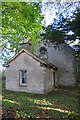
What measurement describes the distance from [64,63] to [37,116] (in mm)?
10938

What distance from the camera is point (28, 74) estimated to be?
384 inches

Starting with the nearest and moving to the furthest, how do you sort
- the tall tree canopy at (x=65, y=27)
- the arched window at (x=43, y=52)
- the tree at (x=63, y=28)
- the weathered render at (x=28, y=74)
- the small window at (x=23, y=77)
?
the tall tree canopy at (x=65, y=27) → the tree at (x=63, y=28) → the weathered render at (x=28, y=74) → the small window at (x=23, y=77) → the arched window at (x=43, y=52)

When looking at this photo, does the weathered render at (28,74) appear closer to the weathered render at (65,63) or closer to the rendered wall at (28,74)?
the rendered wall at (28,74)

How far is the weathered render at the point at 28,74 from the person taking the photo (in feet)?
30.4

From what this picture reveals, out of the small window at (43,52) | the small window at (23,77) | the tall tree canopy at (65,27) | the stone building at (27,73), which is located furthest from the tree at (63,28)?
the small window at (43,52)

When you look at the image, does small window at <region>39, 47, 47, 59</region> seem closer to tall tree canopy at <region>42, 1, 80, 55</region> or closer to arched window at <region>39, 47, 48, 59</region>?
arched window at <region>39, 47, 48, 59</region>

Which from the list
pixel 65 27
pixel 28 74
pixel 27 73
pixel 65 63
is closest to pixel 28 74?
pixel 28 74

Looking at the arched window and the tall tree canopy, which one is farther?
the arched window

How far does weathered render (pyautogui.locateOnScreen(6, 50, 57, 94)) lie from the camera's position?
9.27 meters

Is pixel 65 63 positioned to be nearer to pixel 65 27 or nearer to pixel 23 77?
pixel 65 27

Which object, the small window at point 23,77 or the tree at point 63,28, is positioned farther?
the small window at point 23,77

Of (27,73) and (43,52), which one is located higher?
(43,52)

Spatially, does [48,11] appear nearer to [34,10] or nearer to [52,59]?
[34,10]

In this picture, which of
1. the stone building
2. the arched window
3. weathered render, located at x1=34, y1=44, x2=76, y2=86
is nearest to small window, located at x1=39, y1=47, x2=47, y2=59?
the arched window
